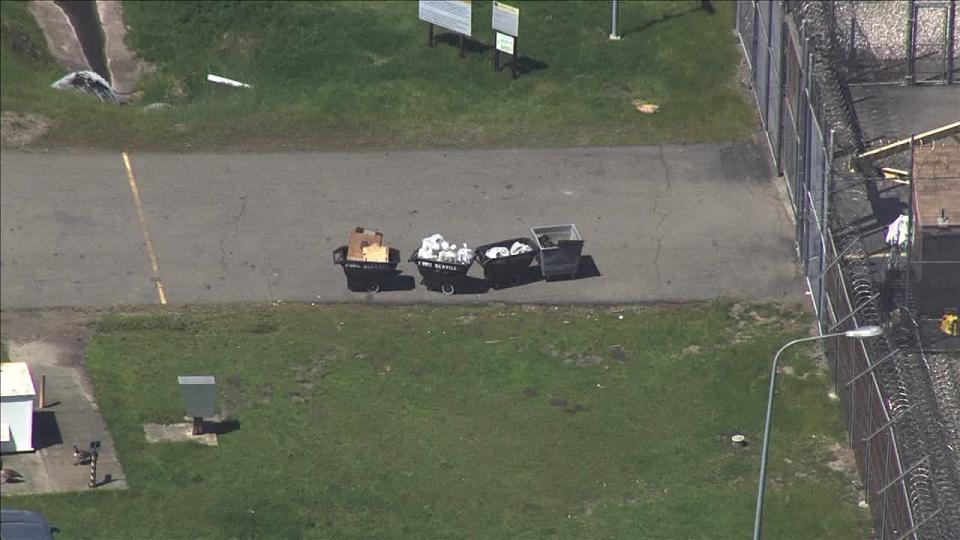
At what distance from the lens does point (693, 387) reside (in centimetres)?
4419

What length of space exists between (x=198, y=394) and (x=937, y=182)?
15418 mm

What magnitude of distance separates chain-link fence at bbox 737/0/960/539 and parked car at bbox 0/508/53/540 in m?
14.5

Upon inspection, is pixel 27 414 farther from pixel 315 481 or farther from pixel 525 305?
pixel 525 305

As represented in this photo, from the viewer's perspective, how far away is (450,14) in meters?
55.7

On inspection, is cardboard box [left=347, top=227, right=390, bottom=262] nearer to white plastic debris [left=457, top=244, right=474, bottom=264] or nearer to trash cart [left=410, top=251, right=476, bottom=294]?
trash cart [left=410, top=251, right=476, bottom=294]

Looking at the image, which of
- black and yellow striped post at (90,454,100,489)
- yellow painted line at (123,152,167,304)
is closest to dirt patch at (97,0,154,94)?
yellow painted line at (123,152,167,304)

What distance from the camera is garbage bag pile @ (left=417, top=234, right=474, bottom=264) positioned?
47375 millimetres

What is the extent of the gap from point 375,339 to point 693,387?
6.75 meters

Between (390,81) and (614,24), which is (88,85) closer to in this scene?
(390,81)

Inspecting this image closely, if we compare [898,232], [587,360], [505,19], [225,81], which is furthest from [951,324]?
[225,81]

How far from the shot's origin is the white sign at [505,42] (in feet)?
180

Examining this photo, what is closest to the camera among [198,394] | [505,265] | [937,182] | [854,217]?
[198,394]

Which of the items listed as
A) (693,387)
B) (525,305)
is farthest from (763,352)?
(525,305)

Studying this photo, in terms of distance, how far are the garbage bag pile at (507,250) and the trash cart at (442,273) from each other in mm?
498
